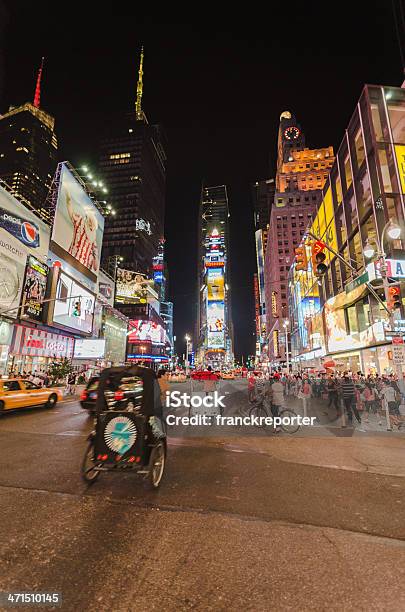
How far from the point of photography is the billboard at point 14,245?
28234 mm

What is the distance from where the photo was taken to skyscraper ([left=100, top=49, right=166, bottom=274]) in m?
119

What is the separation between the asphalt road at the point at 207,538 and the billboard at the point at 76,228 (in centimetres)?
3754

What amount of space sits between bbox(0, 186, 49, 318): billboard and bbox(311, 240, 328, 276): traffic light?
26213 mm

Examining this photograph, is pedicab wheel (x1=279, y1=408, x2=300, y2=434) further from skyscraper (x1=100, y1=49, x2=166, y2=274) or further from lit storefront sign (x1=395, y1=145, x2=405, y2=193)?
skyscraper (x1=100, y1=49, x2=166, y2=274)

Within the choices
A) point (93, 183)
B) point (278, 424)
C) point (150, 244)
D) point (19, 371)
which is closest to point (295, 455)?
point (278, 424)

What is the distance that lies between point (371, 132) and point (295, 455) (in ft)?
109

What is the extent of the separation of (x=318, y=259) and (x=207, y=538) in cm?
963

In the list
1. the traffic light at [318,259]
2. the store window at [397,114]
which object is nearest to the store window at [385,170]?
the store window at [397,114]

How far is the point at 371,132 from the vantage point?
29.6 meters

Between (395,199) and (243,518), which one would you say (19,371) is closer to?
(243,518)

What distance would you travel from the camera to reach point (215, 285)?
469 feet

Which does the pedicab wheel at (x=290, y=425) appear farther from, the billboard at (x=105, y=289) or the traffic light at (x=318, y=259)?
the billboard at (x=105, y=289)

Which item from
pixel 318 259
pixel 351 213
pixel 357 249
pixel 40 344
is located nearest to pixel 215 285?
pixel 351 213

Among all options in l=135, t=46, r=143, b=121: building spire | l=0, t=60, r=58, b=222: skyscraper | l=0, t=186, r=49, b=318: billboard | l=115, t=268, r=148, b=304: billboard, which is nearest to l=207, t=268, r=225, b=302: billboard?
l=115, t=268, r=148, b=304: billboard
